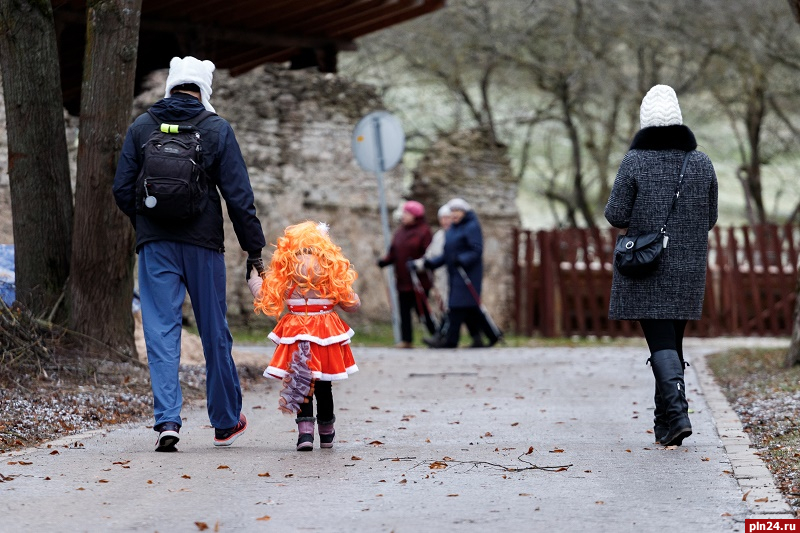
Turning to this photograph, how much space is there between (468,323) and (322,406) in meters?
9.61

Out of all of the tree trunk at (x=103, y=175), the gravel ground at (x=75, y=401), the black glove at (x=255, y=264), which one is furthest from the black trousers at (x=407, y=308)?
the black glove at (x=255, y=264)

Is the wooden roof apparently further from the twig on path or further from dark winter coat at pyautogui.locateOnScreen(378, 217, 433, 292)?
the twig on path

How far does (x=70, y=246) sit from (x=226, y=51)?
10089 millimetres

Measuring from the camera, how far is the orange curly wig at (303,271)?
7.11 metres

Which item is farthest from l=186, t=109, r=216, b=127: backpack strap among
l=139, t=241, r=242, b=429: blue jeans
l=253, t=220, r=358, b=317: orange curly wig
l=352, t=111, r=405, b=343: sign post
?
l=352, t=111, r=405, b=343: sign post

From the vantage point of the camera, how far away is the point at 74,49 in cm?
1767

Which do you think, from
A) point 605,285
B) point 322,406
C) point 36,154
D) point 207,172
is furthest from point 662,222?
point 605,285

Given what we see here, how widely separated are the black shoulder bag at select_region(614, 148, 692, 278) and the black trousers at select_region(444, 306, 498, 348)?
30.3 ft

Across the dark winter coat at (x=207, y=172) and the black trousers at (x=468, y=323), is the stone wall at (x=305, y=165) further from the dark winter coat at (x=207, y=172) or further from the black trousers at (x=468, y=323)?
the dark winter coat at (x=207, y=172)

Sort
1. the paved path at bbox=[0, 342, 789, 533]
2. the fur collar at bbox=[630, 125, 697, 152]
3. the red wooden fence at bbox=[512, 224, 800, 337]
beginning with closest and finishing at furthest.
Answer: the paved path at bbox=[0, 342, 789, 533] < the fur collar at bbox=[630, 125, 697, 152] < the red wooden fence at bbox=[512, 224, 800, 337]

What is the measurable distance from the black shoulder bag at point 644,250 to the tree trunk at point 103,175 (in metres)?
3.73

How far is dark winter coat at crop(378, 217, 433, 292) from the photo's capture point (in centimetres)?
1658

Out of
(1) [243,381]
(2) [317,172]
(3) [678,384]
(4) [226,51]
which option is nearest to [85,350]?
(1) [243,381]

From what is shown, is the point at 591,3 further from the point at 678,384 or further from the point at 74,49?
the point at 678,384
